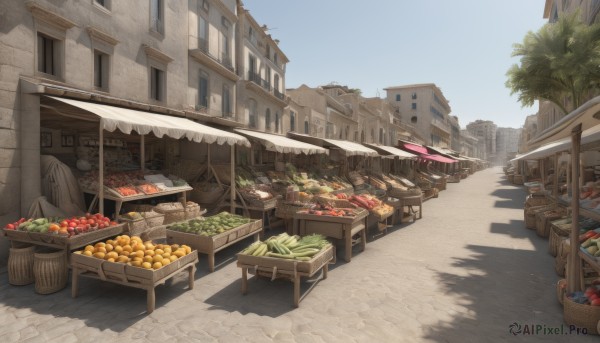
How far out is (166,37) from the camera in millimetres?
12477

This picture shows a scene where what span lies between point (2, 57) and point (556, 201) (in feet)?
53.9

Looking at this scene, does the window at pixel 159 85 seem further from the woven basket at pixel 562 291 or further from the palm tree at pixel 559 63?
the palm tree at pixel 559 63

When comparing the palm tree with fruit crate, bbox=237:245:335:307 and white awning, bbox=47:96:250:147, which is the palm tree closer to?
fruit crate, bbox=237:245:335:307

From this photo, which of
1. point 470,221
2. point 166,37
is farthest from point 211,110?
point 470,221

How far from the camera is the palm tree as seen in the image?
1309cm

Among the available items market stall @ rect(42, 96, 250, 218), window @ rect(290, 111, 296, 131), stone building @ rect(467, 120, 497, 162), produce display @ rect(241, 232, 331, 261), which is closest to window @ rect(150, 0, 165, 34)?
market stall @ rect(42, 96, 250, 218)

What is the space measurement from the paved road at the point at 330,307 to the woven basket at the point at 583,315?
0.19 m

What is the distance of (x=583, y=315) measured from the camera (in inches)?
179

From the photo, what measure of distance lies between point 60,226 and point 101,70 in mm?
5794

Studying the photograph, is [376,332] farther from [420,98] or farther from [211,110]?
[420,98]

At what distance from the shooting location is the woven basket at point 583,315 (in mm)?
4453

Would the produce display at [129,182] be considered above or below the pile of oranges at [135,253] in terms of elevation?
above

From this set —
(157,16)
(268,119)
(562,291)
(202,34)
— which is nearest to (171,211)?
(157,16)

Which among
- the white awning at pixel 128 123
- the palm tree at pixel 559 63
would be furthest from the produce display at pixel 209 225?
the palm tree at pixel 559 63
